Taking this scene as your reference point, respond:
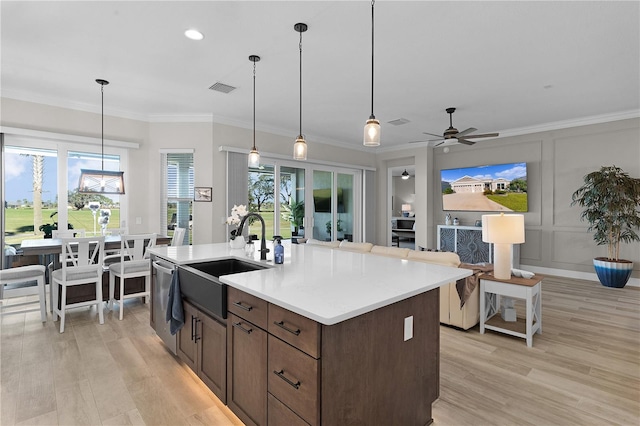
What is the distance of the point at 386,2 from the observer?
8.16 feet

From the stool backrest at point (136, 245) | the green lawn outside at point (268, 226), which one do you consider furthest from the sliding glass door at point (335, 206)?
the stool backrest at point (136, 245)

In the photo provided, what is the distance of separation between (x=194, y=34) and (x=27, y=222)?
12.9 ft

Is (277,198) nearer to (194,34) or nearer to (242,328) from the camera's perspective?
(194,34)

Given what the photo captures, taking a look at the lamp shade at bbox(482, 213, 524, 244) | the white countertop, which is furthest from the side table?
the white countertop

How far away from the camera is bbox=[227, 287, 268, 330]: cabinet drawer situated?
5.40 ft

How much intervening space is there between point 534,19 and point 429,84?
4.79ft

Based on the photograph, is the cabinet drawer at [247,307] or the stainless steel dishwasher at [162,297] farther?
the stainless steel dishwasher at [162,297]

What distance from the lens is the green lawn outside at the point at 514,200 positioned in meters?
6.38

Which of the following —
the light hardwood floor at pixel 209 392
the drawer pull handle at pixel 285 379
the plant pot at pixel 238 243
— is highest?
the plant pot at pixel 238 243

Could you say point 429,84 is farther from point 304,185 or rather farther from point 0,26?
point 0,26

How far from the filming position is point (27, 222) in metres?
4.67

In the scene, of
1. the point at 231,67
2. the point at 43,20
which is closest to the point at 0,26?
the point at 43,20

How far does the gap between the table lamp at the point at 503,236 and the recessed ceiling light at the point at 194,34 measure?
10.5 ft

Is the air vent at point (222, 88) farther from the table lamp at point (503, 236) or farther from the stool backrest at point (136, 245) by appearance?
the table lamp at point (503, 236)
